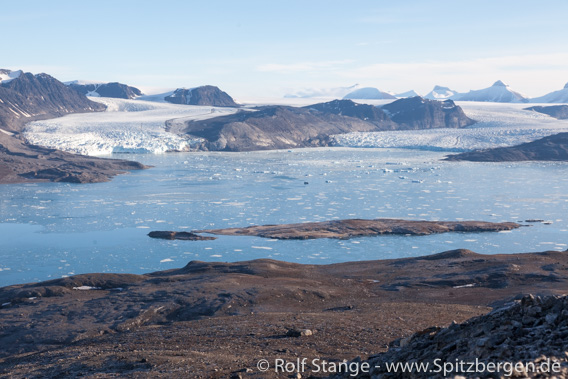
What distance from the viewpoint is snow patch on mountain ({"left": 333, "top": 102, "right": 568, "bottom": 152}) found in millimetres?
43188

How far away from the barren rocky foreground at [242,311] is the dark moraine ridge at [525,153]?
25997mm

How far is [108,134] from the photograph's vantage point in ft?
137

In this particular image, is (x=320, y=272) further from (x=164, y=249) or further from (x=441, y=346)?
(x=441, y=346)

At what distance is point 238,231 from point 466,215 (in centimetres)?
735

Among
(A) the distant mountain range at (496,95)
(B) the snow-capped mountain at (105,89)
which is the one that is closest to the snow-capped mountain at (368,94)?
(A) the distant mountain range at (496,95)

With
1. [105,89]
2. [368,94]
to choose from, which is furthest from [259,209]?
[368,94]

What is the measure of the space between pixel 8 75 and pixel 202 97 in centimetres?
1931

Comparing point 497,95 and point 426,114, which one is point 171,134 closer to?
point 426,114

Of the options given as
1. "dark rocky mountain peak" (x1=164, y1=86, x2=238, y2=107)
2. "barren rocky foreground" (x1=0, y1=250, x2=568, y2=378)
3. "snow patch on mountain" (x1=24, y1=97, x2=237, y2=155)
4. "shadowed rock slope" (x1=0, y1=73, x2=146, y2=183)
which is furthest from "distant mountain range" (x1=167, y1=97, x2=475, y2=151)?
"barren rocky foreground" (x1=0, y1=250, x2=568, y2=378)

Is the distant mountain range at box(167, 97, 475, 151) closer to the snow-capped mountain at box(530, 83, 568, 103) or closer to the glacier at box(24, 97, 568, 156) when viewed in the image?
the glacier at box(24, 97, 568, 156)

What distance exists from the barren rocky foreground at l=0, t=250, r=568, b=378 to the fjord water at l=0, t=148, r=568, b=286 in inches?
89.3

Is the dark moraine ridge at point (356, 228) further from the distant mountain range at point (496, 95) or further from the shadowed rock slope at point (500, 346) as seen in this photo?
the distant mountain range at point (496, 95)

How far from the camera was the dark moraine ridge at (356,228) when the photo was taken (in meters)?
16.2

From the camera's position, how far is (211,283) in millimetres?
10086
